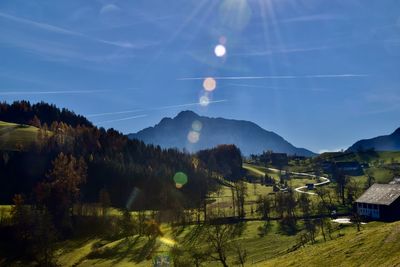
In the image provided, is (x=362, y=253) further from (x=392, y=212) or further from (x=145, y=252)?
(x=392, y=212)

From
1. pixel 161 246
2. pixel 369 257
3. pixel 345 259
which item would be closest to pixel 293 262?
pixel 345 259

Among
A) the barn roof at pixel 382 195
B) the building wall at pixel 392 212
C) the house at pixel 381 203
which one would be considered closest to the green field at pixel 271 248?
the building wall at pixel 392 212

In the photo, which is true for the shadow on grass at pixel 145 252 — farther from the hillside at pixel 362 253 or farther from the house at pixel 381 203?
the house at pixel 381 203

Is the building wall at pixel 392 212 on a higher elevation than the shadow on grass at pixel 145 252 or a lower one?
higher

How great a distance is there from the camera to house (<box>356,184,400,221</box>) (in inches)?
5002

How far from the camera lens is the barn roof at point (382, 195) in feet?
421

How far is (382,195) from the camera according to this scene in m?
133

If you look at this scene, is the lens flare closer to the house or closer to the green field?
the green field

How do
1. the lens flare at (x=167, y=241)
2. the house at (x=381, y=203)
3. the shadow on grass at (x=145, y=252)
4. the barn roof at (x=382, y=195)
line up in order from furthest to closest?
the barn roof at (x=382, y=195)
the house at (x=381, y=203)
the lens flare at (x=167, y=241)
the shadow on grass at (x=145, y=252)

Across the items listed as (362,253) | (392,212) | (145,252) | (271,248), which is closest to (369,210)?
(392,212)

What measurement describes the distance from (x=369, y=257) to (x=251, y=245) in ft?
208

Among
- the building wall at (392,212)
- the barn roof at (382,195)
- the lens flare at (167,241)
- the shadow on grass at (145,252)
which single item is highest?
the barn roof at (382,195)

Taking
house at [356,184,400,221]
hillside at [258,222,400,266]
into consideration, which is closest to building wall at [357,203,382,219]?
house at [356,184,400,221]

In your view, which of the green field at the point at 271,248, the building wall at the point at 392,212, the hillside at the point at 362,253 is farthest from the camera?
the building wall at the point at 392,212
